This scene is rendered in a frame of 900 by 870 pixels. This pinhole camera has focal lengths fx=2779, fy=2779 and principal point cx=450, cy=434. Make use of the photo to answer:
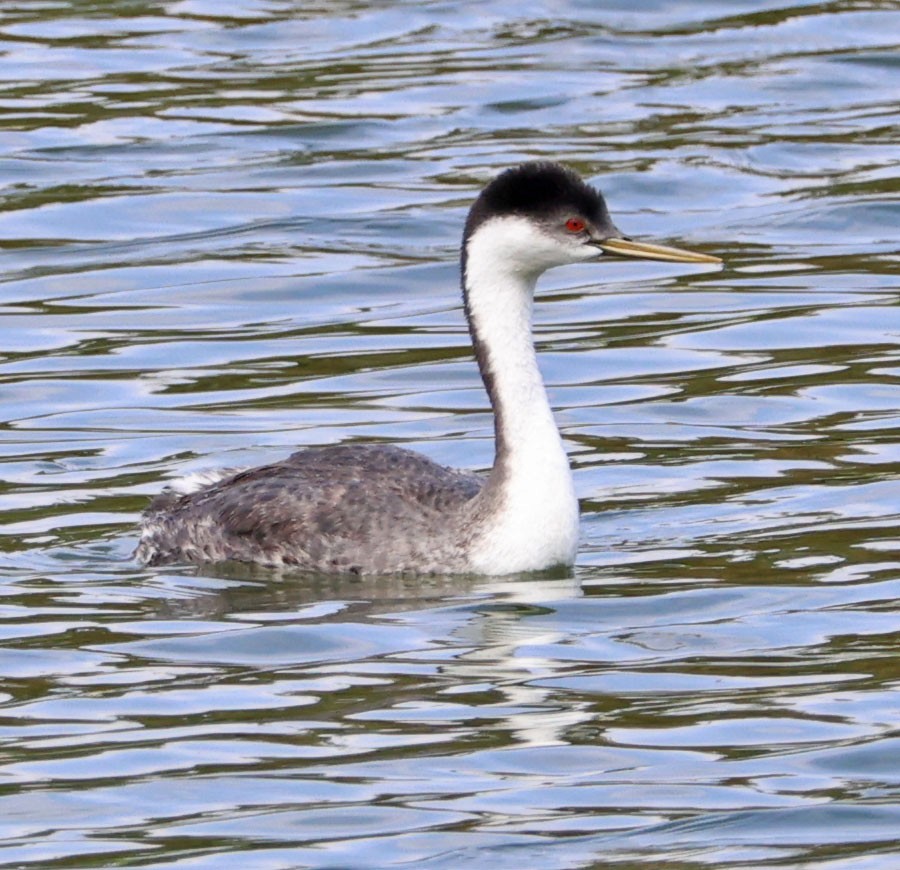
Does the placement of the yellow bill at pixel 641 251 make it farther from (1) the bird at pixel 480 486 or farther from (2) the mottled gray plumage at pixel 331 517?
(2) the mottled gray plumage at pixel 331 517

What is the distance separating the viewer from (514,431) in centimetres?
1031

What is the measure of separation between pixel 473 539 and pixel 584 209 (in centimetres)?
131

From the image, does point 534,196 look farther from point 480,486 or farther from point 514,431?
point 480,486

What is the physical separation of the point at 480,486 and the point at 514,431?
402 millimetres

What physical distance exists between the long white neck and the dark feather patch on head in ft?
0.24

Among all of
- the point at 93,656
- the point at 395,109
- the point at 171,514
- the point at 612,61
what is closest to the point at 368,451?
the point at 171,514

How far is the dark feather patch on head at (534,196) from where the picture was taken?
402 inches

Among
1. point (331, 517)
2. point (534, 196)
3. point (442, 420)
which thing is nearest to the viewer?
point (534, 196)

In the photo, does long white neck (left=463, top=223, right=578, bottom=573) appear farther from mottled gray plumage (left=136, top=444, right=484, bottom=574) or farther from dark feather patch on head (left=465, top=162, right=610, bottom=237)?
mottled gray plumage (left=136, top=444, right=484, bottom=574)

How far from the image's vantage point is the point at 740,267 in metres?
15.4

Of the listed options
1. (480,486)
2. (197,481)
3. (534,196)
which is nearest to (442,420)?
(197,481)

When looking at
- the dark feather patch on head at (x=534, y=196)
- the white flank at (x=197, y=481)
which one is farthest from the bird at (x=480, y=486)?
the white flank at (x=197, y=481)

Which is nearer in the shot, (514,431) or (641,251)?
(514,431)

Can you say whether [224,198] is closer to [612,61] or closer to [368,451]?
[612,61]
